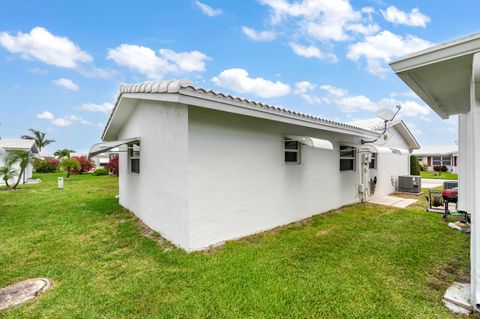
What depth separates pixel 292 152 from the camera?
34.1ft

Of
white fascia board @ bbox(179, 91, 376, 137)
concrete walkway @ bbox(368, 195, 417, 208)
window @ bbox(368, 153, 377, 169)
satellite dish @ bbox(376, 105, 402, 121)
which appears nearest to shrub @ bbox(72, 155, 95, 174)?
white fascia board @ bbox(179, 91, 376, 137)

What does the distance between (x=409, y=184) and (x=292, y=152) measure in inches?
567

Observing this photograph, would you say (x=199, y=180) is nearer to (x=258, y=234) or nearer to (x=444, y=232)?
(x=258, y=234)

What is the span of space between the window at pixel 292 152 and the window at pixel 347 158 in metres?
4.25

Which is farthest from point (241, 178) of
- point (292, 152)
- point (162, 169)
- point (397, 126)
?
point (397, 126)

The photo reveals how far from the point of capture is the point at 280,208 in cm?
955

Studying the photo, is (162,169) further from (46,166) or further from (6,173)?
(46,166)

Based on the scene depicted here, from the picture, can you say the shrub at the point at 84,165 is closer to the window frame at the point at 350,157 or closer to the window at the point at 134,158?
the window at the point at 134,158

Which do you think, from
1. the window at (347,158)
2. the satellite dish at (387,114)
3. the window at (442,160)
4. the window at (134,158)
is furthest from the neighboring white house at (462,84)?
the window at (442,160)

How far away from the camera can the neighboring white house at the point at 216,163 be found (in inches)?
271

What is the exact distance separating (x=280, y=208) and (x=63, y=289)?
23.1ft

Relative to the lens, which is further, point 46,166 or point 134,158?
point 46,166

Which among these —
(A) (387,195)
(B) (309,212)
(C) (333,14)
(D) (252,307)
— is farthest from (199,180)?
(A) (387,195)

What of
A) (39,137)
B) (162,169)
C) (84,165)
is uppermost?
(39,137)
